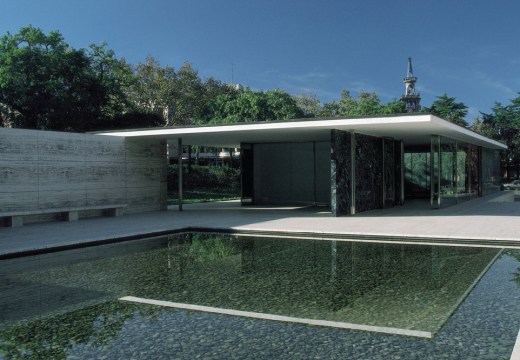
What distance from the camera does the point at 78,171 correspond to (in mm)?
15078

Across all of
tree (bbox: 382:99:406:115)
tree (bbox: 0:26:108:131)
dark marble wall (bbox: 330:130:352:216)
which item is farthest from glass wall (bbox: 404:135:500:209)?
tree (bbox: 382:99:406:115)

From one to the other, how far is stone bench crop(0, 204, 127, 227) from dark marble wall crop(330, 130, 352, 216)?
6813 millimetres

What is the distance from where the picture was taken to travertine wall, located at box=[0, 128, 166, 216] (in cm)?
1330

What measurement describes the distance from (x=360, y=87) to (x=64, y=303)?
2166 inches

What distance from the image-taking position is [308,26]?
2564 inches

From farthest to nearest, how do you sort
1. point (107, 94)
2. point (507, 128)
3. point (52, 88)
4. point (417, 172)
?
1. point (507, 128)
2. point (107, 94)
3. point (52, 88)
4. point (417, 172)

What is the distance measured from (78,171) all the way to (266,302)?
11.2 m

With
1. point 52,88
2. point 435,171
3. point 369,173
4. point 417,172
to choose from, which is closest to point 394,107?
point 417,172

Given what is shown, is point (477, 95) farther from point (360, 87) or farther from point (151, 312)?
point (151, 312)

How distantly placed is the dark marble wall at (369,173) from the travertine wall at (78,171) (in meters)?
7.02

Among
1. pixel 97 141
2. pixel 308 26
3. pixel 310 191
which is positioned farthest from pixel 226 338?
pixel 308 26

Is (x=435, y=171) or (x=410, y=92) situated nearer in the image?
(x=435, y=171)

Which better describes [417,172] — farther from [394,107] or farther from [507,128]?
[507,128]

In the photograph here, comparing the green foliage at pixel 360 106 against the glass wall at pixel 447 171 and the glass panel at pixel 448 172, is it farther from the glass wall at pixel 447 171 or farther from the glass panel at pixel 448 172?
the glass panel at pixel 448 172
